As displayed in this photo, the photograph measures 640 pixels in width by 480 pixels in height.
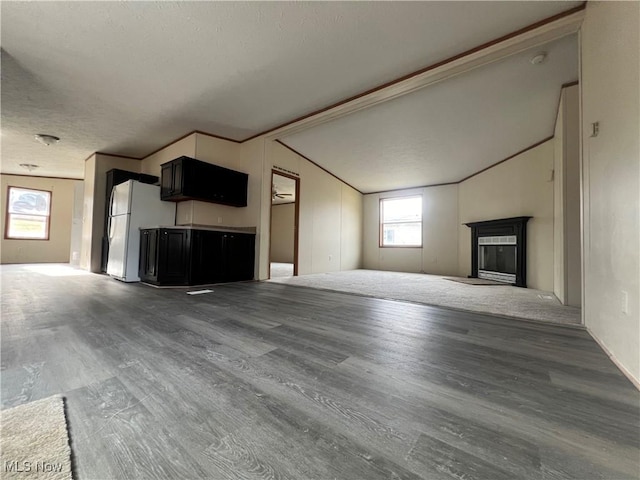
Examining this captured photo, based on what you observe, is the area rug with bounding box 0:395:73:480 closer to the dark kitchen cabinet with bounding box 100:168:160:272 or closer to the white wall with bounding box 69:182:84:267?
the dark kitchen cabinet with bounding box 100:168:160:272

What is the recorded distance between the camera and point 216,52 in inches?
108

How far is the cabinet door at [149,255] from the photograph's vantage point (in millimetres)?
4094

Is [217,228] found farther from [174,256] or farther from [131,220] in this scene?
[131,220]

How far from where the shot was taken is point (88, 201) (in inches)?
239

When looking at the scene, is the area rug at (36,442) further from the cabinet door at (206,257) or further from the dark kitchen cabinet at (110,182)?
the dark kitchen cabinet at (110,182)

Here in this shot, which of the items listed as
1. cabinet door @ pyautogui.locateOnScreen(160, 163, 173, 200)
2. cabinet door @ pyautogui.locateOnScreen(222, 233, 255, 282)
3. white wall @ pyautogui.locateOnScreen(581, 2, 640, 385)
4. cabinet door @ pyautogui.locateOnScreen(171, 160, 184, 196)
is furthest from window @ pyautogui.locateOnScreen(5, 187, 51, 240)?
white wall @ pyautogui.locateOnScreen(581, 2, 640, 385)

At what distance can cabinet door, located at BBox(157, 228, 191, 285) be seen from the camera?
13.2 ft

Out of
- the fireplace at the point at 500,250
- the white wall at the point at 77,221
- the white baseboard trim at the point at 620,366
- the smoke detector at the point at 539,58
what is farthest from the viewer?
the white wall at the point at 77,221

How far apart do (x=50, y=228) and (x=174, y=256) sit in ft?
26.4

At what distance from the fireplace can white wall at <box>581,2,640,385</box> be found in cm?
289

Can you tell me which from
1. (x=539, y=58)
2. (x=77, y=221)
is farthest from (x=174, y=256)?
(x=77, y=221)

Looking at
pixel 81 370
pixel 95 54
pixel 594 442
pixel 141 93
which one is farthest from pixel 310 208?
pixel 594 442

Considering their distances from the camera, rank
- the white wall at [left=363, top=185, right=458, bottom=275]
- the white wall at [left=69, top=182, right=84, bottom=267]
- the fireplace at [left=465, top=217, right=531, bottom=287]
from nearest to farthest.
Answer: the fireplace at [left=465, top=217, right=531, bottom=287]
the white wall at [left=363, top=185, right=458, bottom=275]
the white wall at [left=69, top=182, right=84, bottom=267]


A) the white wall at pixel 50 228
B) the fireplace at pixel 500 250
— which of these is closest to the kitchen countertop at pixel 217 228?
the fireplace at pixel 500 250
